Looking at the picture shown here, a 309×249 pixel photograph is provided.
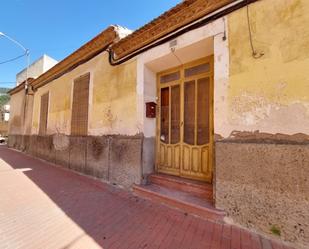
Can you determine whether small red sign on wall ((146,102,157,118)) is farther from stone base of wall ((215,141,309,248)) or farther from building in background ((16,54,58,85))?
building in background ((16,54,58,85))

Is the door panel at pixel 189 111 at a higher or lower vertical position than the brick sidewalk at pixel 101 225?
higher

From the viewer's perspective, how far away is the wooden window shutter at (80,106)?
6.98 m

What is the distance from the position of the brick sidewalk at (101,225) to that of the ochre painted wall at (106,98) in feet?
6.06

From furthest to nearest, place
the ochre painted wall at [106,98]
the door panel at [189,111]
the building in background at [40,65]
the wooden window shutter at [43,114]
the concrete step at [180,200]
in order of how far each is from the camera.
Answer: the building in background at [40,65], the wooden window shutter at [43,114], the ochre painted wall at [106,98], the door panel at [189,111], the concrete step at [180,200]

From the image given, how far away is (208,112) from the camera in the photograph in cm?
427

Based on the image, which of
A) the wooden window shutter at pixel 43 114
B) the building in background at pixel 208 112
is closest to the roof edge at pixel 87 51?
the building in background at pixel 208 112

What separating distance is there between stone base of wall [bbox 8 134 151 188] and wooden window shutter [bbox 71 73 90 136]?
0.33 meters

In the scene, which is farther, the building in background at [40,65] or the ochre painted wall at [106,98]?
the building in background at [40,65]

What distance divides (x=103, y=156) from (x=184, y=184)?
274 centimetres

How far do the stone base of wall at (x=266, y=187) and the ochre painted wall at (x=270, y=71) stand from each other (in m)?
0.30

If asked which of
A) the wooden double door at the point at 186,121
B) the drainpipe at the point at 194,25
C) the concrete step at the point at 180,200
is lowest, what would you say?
the concrete step at the point at 180,200

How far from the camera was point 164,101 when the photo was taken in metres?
5.18

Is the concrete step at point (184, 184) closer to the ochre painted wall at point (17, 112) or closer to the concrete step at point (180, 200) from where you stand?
the concrete step at point (180, 200)

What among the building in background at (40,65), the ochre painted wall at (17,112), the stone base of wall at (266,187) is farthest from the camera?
the building in background at (40,65)
